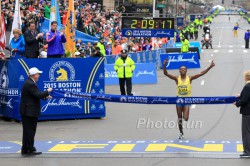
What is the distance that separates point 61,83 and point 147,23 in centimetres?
1635

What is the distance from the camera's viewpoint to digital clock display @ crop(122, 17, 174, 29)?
3334 centimetres

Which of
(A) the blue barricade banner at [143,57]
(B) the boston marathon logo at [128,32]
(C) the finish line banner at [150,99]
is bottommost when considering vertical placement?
(A) the blue barricade banner at [143,57]

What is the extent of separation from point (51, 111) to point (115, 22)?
31250 millimetres

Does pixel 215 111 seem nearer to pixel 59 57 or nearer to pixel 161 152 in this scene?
pixel 59 57

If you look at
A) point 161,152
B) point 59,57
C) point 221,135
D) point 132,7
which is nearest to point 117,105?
point 59,57

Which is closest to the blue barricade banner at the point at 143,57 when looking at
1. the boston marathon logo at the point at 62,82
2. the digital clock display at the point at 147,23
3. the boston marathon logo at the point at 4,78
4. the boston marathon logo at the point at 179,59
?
the boston marathon logo at the point at 179,59

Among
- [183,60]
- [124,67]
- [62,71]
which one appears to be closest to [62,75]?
[62,71]

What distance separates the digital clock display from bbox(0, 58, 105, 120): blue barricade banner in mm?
15531

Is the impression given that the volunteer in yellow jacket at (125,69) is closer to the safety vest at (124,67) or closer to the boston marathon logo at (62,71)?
the safety vest at (124,67)

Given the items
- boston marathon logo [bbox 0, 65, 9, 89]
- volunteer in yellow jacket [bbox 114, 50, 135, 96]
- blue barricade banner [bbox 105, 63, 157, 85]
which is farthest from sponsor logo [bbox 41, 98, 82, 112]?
blue barricade banner [bbox 105, 63, 157, 85]

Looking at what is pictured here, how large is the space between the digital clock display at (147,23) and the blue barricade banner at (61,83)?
611 inches

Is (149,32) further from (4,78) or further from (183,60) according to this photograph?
(4,78)

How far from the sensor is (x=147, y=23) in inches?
1319

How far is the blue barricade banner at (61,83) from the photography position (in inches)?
688
